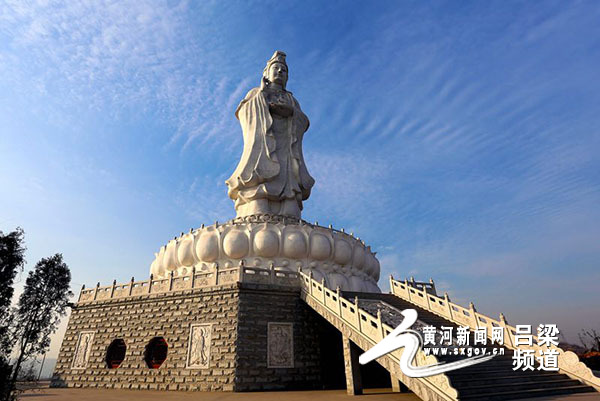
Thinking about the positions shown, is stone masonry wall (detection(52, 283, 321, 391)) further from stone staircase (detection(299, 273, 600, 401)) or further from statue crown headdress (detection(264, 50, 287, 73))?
statue crown headdress (detection(264, 50, 287, 73))

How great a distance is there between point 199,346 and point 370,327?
6.03 metres

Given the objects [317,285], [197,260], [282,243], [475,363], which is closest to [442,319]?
[475,363]

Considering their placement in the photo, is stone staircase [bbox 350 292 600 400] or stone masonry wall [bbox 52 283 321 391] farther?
stone masonry wall [bbox 52 283 321 391]

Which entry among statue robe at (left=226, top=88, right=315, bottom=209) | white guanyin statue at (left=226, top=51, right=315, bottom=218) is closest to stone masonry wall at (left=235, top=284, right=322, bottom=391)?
white guanyin statue at (left=226, top=51, right=315, bottom=218)

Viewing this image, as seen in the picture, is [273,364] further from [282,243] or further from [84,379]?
[84,379]

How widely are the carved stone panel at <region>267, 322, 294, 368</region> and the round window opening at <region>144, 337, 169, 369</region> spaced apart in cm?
379

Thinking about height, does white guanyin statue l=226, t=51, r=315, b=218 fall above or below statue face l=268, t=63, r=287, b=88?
below

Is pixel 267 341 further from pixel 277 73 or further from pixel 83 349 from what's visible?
pixel 277 73

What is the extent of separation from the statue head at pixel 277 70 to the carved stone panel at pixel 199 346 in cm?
1553

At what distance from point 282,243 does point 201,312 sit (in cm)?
447

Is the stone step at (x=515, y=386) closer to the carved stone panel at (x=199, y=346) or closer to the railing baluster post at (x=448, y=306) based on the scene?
the railing baluster post at (x=448, y=306)

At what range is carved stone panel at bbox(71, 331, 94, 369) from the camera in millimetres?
14469

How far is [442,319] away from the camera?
12.0 m

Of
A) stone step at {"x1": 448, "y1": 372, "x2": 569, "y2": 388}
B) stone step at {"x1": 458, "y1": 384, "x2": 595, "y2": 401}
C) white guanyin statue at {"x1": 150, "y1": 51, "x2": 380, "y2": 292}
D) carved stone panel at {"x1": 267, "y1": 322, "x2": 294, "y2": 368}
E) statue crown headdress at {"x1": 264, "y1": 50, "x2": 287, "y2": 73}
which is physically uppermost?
statue crown headdress at {"x1": 264, "y1": 50, "x2": 287, "y2": 73}
